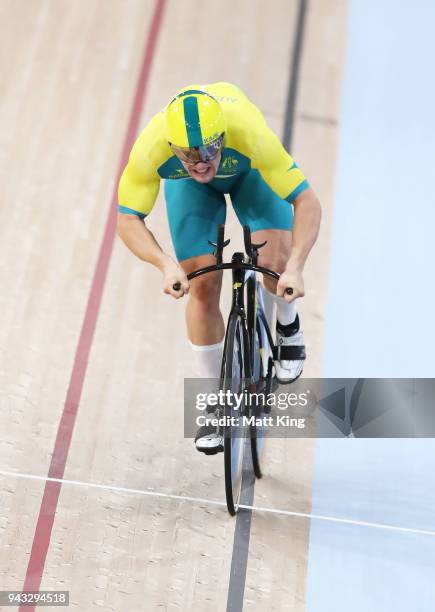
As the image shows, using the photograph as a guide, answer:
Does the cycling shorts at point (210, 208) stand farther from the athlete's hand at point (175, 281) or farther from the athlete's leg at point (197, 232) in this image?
the athlete's hand at point (175, 281)

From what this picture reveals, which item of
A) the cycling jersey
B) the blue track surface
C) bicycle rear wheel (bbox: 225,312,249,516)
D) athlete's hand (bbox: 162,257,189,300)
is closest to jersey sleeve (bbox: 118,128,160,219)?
the cycling jersey

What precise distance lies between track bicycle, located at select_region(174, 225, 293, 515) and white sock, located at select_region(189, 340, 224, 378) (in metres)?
0.15

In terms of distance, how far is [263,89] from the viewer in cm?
516

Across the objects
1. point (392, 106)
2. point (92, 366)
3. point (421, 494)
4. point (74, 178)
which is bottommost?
point (421, 494)

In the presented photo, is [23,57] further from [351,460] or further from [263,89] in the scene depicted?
[351,460]

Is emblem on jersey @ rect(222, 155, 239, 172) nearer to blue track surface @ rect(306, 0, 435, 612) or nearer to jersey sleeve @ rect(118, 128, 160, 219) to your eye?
jersey sleeve @ rect(118, 128, 160, 219)

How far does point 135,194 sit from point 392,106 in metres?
2.60

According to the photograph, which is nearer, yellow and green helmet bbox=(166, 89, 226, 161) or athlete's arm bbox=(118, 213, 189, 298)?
yellow and green helmet bbox=(166, 89, 226, 161)

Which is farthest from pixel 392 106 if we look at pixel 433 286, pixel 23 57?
pixel 23 57

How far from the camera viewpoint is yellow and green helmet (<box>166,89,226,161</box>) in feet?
8.75

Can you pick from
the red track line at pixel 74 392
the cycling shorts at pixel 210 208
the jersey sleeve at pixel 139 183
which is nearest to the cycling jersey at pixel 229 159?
the jersey sleeve at pixel 139 183

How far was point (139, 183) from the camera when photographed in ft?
9.64

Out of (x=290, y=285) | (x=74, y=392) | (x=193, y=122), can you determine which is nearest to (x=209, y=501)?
(x=74, y=392)

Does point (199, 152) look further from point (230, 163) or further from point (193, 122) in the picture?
point (230, 163)
